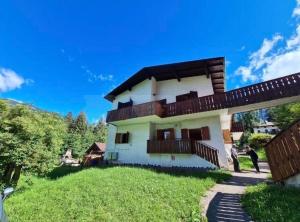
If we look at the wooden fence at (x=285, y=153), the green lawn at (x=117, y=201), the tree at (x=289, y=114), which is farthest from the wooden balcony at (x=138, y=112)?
the tree at (x=289, y=114)

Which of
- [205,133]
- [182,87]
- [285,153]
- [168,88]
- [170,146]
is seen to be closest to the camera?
[285,153]

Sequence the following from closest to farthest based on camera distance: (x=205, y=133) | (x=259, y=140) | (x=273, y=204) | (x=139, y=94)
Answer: (x=273, y=204) < (x=205, y=133) < (x=139, y=94) < (x=259, y=140)

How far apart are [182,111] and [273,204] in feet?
28.9

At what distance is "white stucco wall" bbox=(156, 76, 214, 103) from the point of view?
580 inches

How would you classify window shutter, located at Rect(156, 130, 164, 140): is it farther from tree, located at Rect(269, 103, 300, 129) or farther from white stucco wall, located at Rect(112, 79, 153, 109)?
tree, located at Rect(269, 103, 300, 129)

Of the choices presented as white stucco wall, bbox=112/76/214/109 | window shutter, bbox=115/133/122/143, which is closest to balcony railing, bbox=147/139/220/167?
white stucco wall, bbox=112/76/214/109

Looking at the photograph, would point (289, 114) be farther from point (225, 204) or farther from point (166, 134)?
point (225, 204)

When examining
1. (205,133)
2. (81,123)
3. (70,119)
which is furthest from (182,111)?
(70,119)

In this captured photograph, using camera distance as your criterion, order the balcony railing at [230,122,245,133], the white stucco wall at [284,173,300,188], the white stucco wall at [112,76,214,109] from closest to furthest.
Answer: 1. the white stucco wall at [284,173,300,188]
2. the white stucco wall at [112,76,214,109]
3. the balcony railing at [230,122,245,133]

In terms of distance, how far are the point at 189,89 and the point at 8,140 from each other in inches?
544

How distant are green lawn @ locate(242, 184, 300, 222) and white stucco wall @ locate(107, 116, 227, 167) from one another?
256 inches

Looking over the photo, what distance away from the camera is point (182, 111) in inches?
526

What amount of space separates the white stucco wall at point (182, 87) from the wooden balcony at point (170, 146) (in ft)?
12.7

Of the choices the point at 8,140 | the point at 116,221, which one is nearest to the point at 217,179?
the point at 116,221
